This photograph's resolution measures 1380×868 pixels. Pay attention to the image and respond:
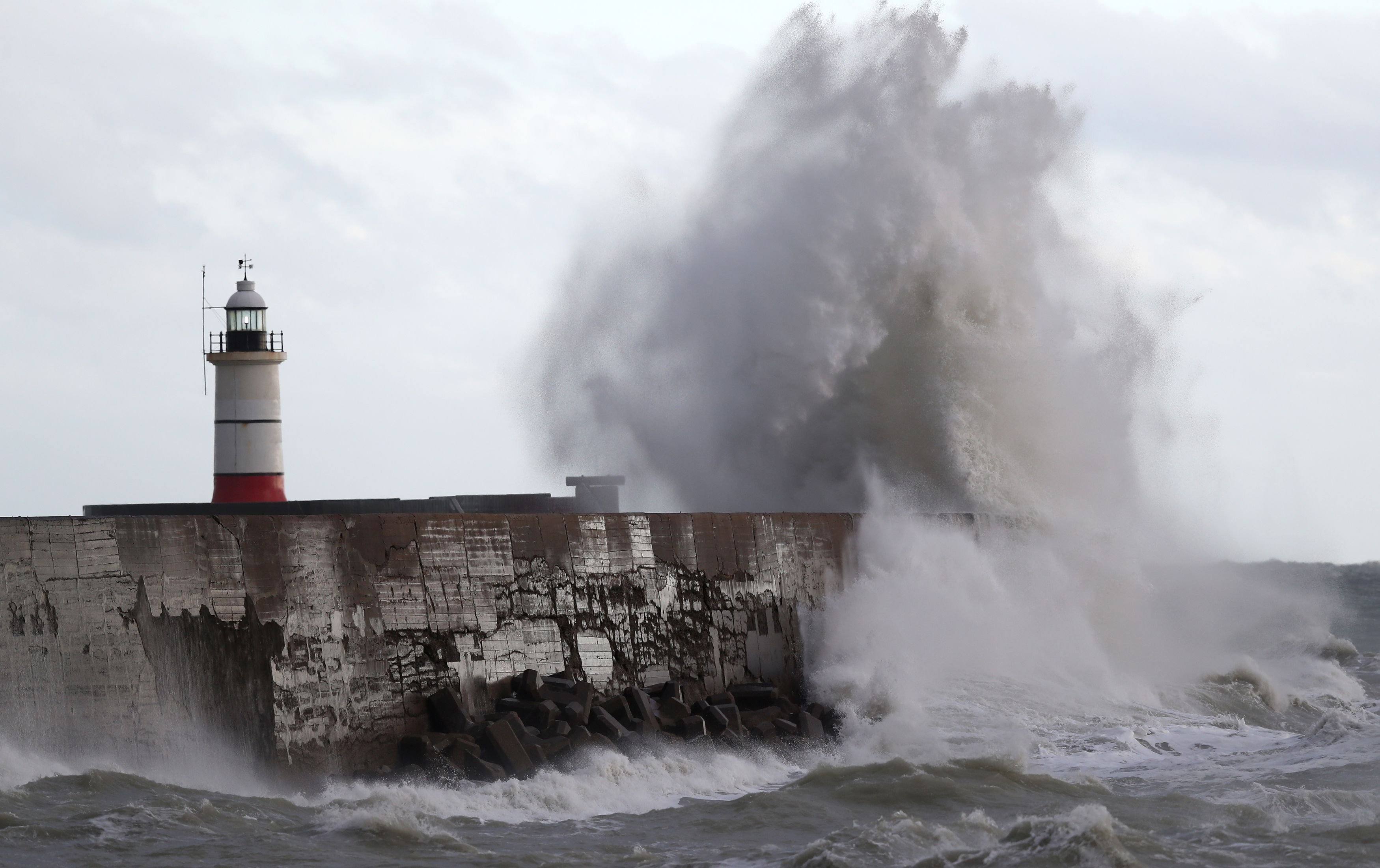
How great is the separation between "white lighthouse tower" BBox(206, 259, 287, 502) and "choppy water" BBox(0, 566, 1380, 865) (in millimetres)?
7341

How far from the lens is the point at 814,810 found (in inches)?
258

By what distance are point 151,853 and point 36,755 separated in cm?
107

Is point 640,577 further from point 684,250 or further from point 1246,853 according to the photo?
point 684,250

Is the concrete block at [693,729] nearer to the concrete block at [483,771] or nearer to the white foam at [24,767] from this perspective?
the concrete block at [483,771]

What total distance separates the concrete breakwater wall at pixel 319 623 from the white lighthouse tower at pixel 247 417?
19.9 feet

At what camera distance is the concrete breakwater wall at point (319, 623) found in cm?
605

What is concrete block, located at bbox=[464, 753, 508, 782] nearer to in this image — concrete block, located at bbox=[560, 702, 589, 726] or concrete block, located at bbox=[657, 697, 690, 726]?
concrete block, located at bbox=[560, 702, 589, 726]

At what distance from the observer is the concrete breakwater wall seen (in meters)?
6.05

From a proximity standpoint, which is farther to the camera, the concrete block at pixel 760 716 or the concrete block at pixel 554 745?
the concrete block at pixel 760 716

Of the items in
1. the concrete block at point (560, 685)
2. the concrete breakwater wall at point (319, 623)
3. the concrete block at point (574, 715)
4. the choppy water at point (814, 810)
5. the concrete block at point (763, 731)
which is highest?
the concrete breakwater wall at point (319, 623)

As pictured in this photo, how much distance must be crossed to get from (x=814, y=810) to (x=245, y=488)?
8.62 m

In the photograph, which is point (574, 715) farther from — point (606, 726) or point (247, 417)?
point (247, 417)

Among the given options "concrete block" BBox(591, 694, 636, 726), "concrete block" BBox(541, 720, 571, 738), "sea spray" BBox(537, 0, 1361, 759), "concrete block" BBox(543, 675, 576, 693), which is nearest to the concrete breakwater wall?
"concrete block" BBox(543, 675, 576, 693)

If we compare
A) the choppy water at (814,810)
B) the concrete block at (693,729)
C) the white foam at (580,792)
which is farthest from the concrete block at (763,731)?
the concrete block at (693,729)
